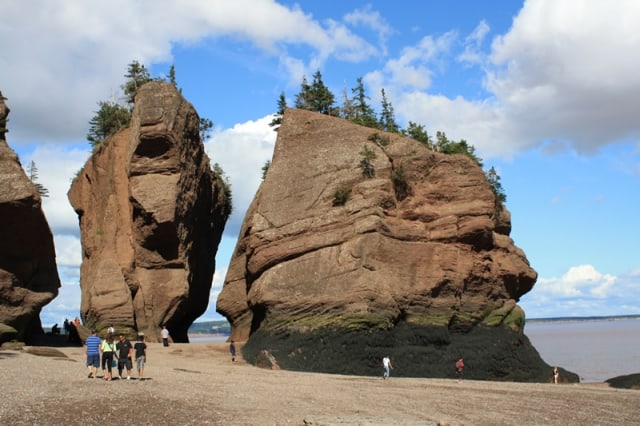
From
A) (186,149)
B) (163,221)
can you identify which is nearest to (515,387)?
(163,221)

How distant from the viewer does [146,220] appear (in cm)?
4309

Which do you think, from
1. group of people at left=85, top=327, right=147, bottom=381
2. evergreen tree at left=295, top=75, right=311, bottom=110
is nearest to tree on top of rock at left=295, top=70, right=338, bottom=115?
evergreen tree at left=295, top=75, right=311, bottom=110

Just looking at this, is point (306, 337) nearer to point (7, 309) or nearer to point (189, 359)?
point (189, 359)

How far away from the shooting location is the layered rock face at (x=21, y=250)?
34406 mm

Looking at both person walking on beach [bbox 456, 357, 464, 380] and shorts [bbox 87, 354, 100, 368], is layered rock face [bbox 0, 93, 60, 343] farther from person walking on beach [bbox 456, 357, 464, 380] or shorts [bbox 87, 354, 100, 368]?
person walking on beach [bbox 456, 357, 464, 380]

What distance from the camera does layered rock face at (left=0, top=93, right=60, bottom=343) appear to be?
3441 cm

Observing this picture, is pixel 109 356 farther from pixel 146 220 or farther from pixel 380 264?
pixel 146 220

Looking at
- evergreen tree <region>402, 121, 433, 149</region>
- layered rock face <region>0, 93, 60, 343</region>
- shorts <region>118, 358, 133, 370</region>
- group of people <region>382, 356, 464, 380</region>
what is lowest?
shorts <region>118, 358, 133, 370</region>

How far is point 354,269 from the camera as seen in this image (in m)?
34.2

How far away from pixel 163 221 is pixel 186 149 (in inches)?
215

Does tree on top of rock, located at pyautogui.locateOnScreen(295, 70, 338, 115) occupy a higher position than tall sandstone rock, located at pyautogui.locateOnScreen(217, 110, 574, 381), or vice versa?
tree on top of rock, located at pyautogui.locateOnScreen(295, 70, 338, 115)

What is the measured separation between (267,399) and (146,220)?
24.5 metres

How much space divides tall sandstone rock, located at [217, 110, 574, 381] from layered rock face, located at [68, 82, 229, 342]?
6632 millimetres

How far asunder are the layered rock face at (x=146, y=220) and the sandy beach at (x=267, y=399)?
9.94m
